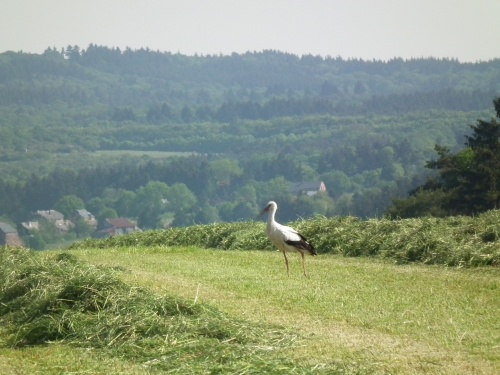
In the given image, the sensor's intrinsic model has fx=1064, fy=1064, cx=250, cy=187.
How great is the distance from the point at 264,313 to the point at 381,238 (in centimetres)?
1027

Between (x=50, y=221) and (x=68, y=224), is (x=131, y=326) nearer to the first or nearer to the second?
(x=50, y=221)

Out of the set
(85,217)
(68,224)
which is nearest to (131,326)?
(68,224)

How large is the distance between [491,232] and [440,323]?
952cm

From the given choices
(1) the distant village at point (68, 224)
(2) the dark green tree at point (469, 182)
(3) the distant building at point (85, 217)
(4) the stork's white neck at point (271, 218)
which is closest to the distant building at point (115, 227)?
(1) the distant village at point (68, 224)

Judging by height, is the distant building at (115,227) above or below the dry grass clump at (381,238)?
below

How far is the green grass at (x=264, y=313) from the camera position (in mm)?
12922

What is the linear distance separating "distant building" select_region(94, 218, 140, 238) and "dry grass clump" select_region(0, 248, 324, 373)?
355 feet

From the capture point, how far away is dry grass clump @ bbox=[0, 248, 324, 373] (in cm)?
1290

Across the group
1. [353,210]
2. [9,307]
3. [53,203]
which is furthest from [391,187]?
[9,307]

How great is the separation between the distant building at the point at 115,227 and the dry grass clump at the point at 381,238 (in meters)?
94.3

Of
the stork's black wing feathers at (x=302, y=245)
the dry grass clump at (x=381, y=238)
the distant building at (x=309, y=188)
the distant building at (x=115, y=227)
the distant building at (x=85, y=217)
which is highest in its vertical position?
the stork's black wing feathers at (x=302, y=245)

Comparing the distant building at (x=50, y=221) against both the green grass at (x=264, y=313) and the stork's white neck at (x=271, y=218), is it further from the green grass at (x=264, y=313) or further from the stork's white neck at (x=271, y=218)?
the green grass at (x=264, y=313)

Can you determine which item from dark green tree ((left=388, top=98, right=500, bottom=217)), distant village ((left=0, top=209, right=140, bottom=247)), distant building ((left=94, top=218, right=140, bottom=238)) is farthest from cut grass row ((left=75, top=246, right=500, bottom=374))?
distant building ((left=94, top=218, right=140, bottom=238))

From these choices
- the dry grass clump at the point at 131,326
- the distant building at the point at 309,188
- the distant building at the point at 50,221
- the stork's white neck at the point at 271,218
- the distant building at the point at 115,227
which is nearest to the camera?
the dry grass clump at the point at 131,326
